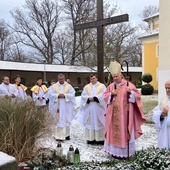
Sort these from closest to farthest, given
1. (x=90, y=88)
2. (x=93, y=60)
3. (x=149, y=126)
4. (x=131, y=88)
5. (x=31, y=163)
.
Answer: (x=31, y=163) → (x=131, y=88) → (x=90, y=88) → (x=149, y=126) → (x=93, y=60)

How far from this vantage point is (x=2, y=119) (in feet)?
18.2

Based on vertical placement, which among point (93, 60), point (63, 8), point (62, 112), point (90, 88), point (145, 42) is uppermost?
point (63, 8)

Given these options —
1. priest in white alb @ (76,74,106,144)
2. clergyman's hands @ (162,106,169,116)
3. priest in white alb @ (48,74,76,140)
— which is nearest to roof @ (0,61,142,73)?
priest in white alb @ (48,74,76,140)

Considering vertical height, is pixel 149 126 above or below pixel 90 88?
below

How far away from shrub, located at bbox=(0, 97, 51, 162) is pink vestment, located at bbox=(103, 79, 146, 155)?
1446 millimetres

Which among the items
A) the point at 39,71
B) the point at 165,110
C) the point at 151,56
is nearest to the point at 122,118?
the point at 165,110

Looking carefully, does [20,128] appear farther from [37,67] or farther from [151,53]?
[37,67]

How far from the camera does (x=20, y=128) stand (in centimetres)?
541

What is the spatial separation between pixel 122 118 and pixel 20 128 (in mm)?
2113

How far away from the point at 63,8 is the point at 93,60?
18.5 m

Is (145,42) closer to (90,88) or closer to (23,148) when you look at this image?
(90,88)

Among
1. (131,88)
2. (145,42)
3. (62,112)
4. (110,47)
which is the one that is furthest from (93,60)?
(131,88)

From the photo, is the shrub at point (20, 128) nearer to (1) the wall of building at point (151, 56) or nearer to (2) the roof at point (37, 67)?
(2) the roof at point (37, 67)

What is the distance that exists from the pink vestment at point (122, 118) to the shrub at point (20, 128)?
1446 millimetres
